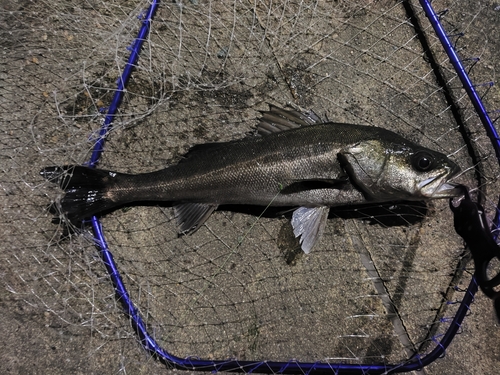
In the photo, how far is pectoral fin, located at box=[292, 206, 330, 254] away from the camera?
3072 mm

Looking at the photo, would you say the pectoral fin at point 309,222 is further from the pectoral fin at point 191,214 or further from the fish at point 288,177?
the pectoral fin at point 191,214

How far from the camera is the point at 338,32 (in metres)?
3.62

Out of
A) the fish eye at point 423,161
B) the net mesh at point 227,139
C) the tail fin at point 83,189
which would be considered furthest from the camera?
the net mesh at point 227,139

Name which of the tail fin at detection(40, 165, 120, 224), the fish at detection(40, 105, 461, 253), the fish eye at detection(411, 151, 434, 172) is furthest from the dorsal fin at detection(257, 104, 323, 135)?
the tail fin at detection(40, 165, 120, 224)

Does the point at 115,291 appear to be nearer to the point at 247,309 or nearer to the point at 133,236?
the point at 133,236

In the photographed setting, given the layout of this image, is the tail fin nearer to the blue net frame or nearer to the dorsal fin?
the blue net frame

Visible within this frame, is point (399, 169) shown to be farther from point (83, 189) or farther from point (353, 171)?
point (83, 189)

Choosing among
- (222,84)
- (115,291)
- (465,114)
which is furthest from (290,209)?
(465,114)

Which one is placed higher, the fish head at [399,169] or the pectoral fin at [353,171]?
the fish head at [399,169]

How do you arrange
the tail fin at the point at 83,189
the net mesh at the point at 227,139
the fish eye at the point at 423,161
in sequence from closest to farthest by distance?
the fish eye at the point at 423,161
the tail fin at the point at 83,189
the net mesh at the point at 227,139

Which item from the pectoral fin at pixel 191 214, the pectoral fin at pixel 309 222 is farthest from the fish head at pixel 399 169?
the pectoral fin at pixel 191 214

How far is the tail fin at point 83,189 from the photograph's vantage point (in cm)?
303

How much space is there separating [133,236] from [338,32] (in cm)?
256

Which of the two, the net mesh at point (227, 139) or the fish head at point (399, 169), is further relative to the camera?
the net mesh at point (227, 139)
